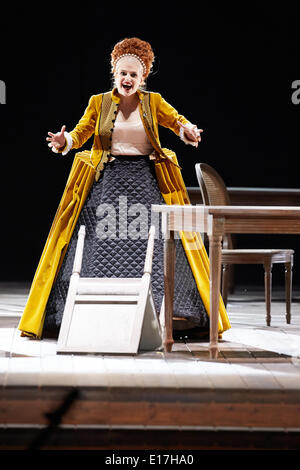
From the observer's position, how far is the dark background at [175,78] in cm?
678

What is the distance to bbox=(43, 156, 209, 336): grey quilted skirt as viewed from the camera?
3617 mm

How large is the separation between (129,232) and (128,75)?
71cm

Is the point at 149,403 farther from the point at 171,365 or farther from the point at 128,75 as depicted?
the point at 128,75

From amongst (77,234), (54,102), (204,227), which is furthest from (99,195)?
(54,102)

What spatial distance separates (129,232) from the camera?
3631 mm

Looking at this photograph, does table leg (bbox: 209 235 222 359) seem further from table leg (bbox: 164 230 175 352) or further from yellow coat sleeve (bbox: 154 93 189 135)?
yellow coat sleeve (bbox: 154 93 189 135)

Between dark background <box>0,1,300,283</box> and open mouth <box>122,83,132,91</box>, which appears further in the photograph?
dark background <box>0,1,300,283</box>

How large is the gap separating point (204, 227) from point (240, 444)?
895 millimetres

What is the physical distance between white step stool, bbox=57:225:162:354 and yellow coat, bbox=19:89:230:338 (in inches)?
13.7
